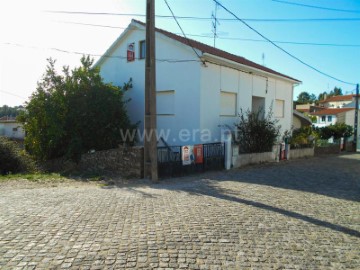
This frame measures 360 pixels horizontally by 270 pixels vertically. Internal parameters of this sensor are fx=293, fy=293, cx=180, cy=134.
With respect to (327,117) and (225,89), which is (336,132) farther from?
(327,117)

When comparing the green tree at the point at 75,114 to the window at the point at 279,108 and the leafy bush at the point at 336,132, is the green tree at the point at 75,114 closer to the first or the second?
the window at the point at 279,108

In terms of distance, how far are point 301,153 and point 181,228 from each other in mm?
14326

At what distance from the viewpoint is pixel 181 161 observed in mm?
10484

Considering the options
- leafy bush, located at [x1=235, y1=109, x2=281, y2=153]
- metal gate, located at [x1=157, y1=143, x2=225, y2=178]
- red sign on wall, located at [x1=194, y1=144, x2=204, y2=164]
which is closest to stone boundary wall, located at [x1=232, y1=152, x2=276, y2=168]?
leafy bush, located at [x1=235, y1=109, x2=281, y2=153]

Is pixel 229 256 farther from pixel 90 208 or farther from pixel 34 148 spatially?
pixel 34 148

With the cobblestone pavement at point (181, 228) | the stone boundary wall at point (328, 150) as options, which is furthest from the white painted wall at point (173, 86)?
the stone boundary wall at point (328, 150)

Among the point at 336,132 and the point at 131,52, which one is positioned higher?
the point at 131,52

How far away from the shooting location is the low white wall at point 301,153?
53.5 ft

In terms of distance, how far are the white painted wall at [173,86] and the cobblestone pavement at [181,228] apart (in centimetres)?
534

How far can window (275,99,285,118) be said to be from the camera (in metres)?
18.6

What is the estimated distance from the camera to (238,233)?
456 centimetres

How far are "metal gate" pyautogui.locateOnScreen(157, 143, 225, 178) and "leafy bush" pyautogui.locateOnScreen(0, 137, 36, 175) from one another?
7.51 meters

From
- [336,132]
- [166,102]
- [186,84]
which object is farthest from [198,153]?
[336,132]

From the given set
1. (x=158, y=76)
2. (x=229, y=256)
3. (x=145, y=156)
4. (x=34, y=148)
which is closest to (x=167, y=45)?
(x=158, y=76)
